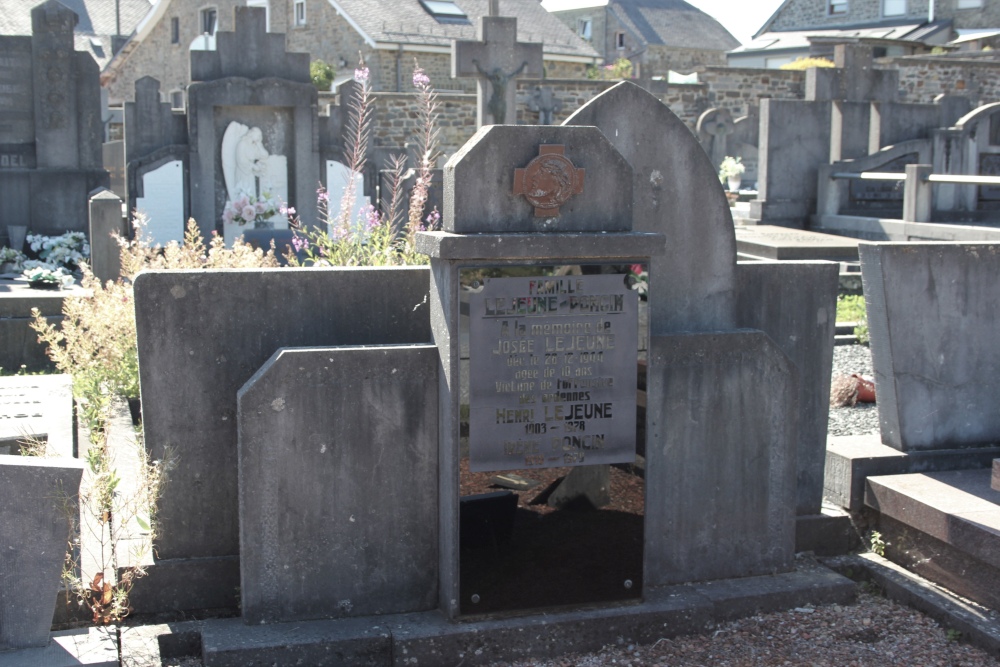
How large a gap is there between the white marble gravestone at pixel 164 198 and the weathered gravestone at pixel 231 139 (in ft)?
0.04

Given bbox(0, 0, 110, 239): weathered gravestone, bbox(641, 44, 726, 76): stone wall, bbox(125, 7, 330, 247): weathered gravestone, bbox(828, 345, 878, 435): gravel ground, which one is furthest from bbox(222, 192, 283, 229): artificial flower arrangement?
bbox(641, 44, 726, 76): stone wall

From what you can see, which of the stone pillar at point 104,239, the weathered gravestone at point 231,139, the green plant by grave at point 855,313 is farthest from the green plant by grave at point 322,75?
the green plant by grave at point 855,313

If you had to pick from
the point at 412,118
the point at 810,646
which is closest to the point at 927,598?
the point at 810,646

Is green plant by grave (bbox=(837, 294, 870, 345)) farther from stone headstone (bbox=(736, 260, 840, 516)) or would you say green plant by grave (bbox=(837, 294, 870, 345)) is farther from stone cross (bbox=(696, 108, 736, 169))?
A: stone cross (bbox=(696, 108, 736, 169))

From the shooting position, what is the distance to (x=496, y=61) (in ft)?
54.0

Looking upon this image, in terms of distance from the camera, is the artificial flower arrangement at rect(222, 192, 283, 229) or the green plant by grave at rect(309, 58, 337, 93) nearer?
the artificial flower arrangement at rect(222, 192, 283, 229)

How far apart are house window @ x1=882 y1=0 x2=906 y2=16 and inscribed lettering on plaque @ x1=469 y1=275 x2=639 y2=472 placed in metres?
40.8

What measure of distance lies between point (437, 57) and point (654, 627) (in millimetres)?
28211

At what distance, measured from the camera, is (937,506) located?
4.11 m

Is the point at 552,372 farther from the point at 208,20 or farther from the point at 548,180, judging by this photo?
the point at 208,20

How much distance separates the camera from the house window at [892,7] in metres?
40.0

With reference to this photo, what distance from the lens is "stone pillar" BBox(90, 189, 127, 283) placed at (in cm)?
881

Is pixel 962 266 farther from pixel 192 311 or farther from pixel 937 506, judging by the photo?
pixel 192 311

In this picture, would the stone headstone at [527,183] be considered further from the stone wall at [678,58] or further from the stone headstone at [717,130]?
the stone wall at [678,58]
